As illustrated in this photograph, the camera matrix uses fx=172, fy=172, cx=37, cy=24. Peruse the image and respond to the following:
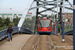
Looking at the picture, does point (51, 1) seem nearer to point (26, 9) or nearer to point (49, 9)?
point (49, 9)

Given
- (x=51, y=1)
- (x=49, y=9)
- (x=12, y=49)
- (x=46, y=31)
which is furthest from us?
(x=49, y=9)

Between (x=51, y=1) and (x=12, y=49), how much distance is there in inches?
2039

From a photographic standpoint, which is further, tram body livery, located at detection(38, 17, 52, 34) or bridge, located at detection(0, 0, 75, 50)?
tram body livery, located at detection(38, 17, 52, 34)

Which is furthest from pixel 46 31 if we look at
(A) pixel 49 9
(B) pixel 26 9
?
(A) pixel 49 9

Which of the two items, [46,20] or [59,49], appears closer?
[59,49]

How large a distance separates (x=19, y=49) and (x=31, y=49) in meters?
0.84

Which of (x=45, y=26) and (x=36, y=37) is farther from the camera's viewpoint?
(x=45, y=26)

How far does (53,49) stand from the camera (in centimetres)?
1214

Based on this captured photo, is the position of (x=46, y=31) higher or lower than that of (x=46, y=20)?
lower

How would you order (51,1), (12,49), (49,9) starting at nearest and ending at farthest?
1. (12,49)
2. (51,1)
3. (49,9)

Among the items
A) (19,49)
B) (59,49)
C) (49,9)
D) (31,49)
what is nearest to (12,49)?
(19,49)

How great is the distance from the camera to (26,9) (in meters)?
46.3

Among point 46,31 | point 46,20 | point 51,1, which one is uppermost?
point 51,1

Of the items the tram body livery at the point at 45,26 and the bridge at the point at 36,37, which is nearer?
the bridge at the point at 36,37
